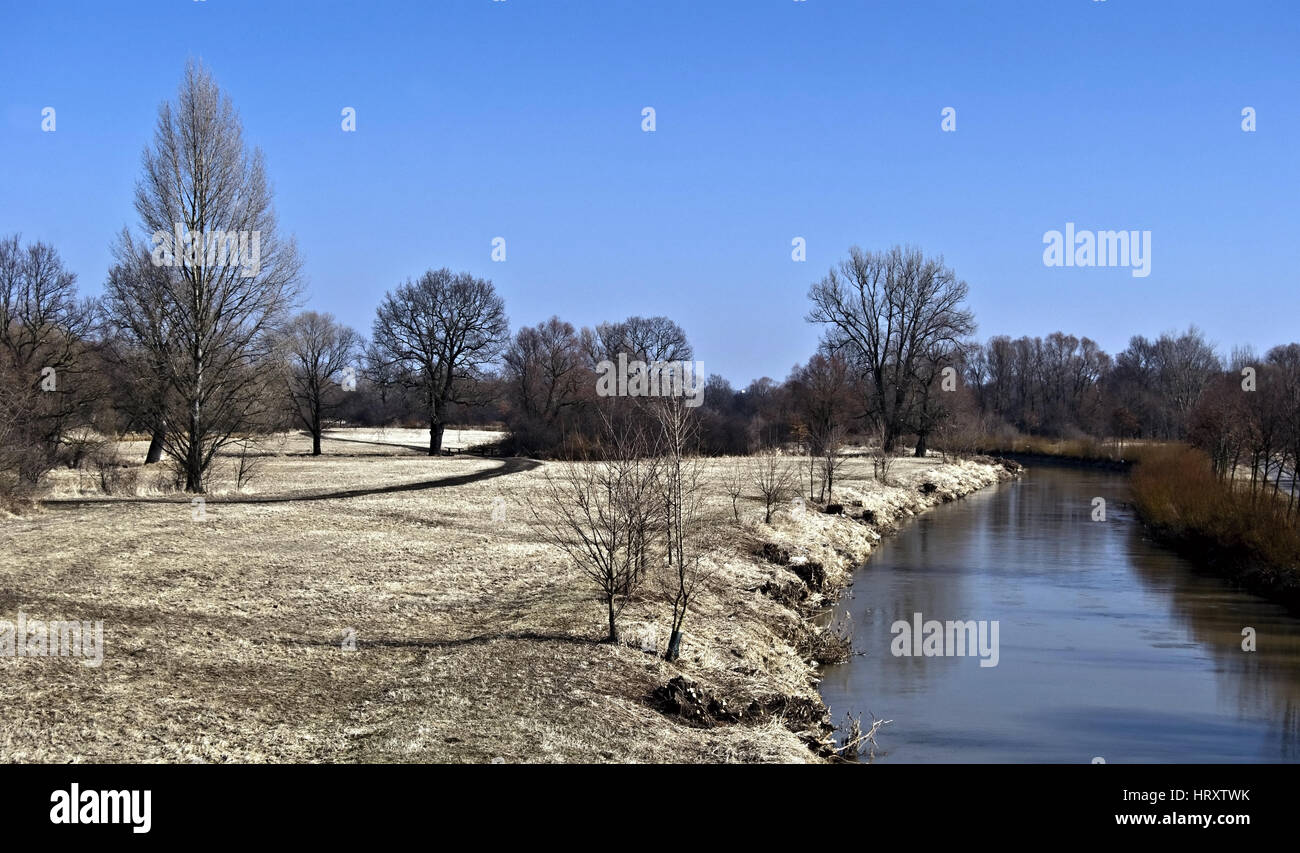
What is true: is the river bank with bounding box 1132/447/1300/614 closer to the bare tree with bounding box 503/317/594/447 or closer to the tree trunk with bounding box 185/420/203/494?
the tree trunk with bounding box 185/420/203/494

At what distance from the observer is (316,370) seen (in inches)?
2393

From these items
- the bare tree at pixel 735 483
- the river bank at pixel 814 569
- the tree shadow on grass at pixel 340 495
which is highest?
the bare tree at pixel 735 483

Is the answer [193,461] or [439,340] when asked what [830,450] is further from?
[439,340]

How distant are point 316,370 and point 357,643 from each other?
53.1 metres

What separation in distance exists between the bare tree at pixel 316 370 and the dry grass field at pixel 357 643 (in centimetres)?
3630

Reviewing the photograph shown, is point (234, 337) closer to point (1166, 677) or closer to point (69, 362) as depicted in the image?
point (69, 362)

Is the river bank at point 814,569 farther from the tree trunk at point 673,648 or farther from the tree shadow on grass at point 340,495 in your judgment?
the tree shadow on grass at point 340,495

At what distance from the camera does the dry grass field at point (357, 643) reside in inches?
315

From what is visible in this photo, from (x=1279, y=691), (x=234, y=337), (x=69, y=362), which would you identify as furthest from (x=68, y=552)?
(x=69, y=362)

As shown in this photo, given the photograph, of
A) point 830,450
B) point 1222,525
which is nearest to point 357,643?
point 830,450

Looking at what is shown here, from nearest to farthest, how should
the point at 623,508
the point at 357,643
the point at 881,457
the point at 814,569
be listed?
the point at 357,643
the point at 623,508
the point at 814,569
the point at 881,457

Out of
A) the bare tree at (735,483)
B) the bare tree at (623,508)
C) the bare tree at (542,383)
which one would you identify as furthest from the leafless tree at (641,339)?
the bare tree at (623,508)

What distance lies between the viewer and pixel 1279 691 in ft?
45.2

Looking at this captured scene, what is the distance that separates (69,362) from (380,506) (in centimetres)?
2506
